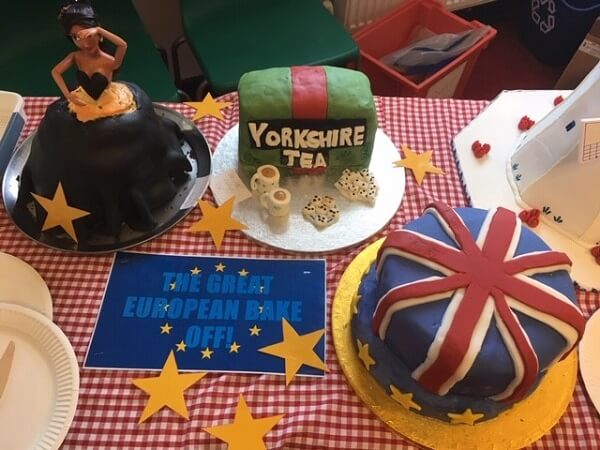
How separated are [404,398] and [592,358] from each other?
0.35m

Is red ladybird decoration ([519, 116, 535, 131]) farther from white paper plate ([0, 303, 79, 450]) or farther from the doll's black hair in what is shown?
white paper plate ([0, 303, 79, 450])

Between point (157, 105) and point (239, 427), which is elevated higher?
point (157, 105)

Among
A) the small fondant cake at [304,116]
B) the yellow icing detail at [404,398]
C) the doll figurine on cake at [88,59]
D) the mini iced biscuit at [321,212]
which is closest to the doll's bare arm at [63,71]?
the doll figurine on cake at [88,59]

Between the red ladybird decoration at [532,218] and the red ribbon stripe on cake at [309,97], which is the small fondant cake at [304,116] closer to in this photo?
the red ribbon stripe on cake at [309,97]

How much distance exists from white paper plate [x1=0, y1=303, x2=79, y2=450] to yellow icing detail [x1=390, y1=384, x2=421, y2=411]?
50 cm

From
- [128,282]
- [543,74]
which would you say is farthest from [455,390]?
[543,74]

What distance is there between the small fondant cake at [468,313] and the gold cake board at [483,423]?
20 millimetres

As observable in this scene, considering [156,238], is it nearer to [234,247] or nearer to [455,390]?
[234,247]

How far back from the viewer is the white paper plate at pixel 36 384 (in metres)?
0.89

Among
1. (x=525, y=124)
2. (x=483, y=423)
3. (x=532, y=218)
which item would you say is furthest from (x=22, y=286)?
(x=525, y=124)

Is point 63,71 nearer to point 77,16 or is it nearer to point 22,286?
point 77,16

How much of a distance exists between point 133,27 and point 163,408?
112 centimetres

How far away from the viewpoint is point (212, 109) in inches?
51.5

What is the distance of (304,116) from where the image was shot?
1.07 meters
